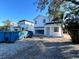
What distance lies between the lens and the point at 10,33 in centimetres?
2484

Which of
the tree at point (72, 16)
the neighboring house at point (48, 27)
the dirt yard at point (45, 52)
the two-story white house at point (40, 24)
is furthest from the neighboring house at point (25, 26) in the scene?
the dirt yard at point (45, 52)

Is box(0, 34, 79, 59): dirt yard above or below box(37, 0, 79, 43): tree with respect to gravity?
below

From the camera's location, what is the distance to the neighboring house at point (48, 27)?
40681 millimetres

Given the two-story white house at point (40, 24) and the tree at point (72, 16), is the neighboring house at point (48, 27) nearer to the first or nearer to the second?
the two-story white house at point (40, 24)

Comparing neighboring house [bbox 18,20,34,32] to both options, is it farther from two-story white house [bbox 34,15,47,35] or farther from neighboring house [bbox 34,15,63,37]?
neighboring house [bbox 34,15,63,37]

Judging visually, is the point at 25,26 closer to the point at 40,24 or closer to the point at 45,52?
the point at 40,24

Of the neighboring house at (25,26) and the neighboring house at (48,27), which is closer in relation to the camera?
the neighboring house at (48,27)

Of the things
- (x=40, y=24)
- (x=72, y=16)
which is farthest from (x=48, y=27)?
(x=72, y=16)

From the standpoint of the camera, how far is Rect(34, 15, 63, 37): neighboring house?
133 ft

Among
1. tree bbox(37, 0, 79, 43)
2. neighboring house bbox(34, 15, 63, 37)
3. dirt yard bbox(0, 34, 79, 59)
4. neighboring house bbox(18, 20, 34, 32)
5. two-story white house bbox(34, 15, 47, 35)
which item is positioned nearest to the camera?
dirt yard bbox(0, 34, 79, 59)

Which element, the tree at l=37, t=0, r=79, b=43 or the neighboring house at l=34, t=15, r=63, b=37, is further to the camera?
the neighboring house at l=34, t=15, r=63, b=37

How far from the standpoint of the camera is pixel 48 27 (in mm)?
43594

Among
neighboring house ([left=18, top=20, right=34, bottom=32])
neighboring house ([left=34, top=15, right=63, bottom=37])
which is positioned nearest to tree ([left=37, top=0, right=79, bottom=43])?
neighboring house ([left=34, top=15, right=63, bottom=37])

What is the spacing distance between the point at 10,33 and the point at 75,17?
32.3 ft
